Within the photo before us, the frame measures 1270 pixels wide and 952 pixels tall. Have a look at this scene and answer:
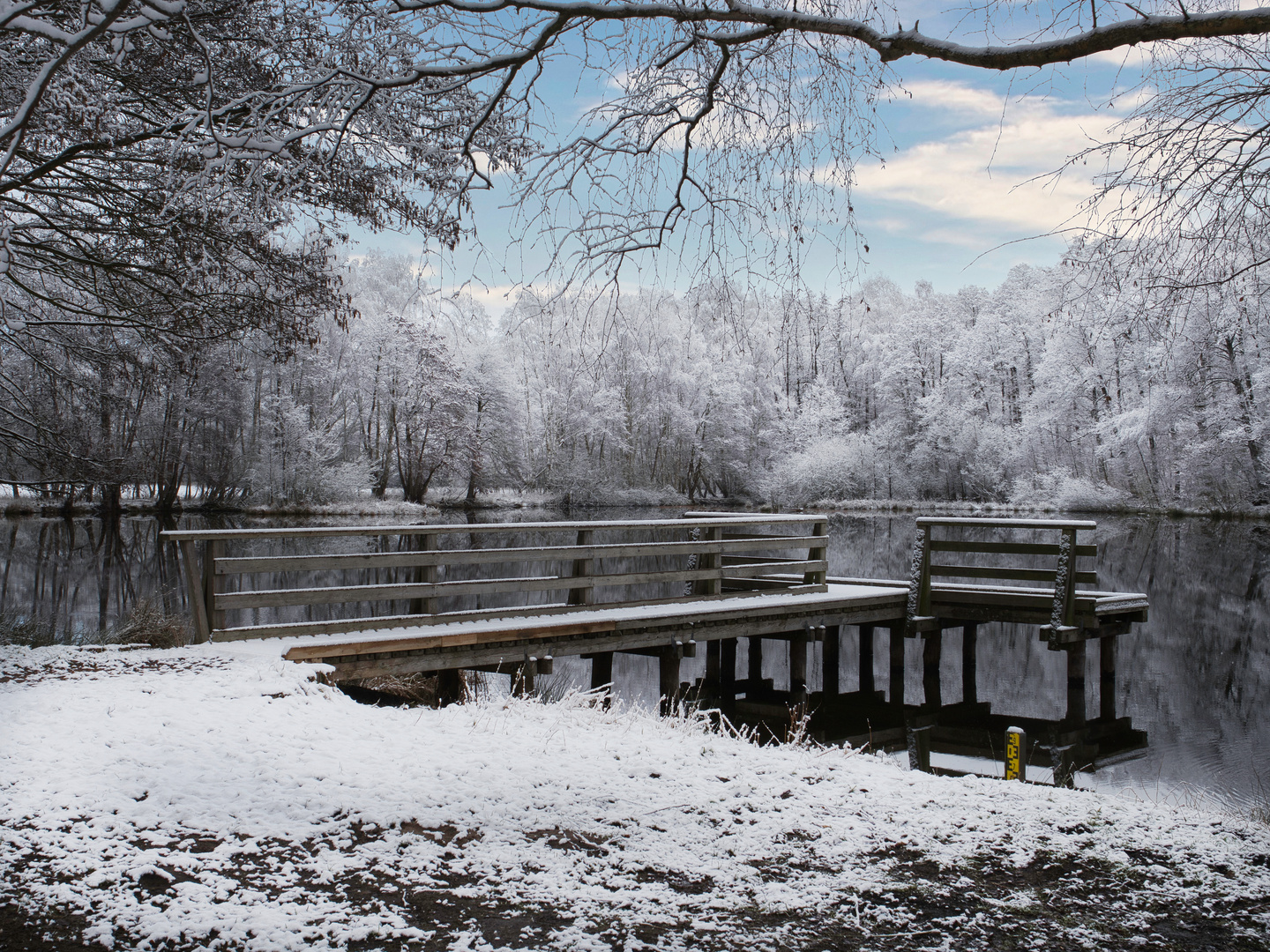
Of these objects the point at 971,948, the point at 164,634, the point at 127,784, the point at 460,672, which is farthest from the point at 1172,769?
the point at 164,634

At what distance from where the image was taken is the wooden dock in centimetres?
761

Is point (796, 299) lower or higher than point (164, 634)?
higher

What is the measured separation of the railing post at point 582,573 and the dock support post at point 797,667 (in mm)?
3020

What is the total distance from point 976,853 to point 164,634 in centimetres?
941

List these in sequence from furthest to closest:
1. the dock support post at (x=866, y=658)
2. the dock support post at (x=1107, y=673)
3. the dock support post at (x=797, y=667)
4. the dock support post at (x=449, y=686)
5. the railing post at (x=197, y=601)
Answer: the dock support post at (x=866, y=658) < the dock support post at (x=1107, y=673) < the dock support post at (x=797, y=667) < the dock support post at (x=449, y=686) < the railing post at (x=197, y=601)

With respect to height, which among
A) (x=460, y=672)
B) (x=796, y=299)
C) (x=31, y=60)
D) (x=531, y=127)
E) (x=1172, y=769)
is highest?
(x=31, y=60)

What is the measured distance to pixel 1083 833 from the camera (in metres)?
4.25

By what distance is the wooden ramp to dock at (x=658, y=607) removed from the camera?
756cm

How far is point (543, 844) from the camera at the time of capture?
3938 millimetres

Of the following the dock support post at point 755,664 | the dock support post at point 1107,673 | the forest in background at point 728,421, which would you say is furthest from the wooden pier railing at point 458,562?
the forest in background at point 728,421

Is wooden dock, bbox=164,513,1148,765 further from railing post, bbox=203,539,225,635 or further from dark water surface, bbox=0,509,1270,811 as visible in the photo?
dark water surface, bbox=0,509,1270,811

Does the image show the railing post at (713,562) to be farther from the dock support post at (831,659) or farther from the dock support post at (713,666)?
the dock support post at (831,659)

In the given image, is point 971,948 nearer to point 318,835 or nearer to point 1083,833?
point 1083,833

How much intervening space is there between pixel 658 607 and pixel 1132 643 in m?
10.2
